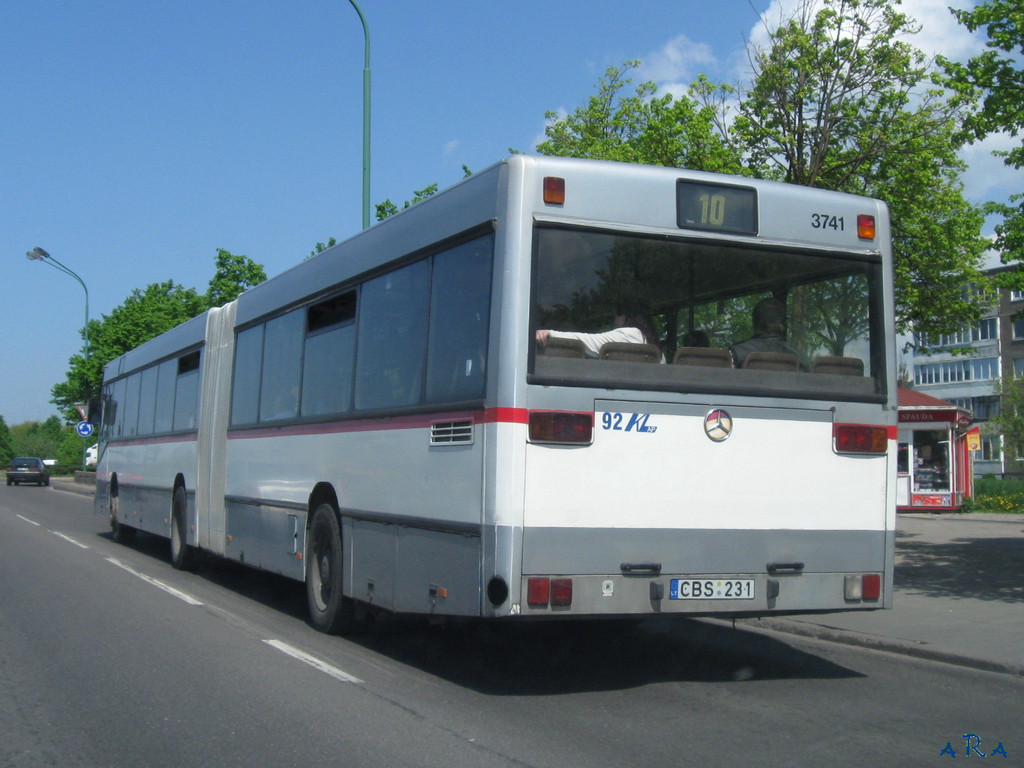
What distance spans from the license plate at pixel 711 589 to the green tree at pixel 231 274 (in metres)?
35.3

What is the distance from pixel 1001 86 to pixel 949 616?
7.39 m

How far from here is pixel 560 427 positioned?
22.5ft

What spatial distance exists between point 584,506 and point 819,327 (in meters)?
2.10

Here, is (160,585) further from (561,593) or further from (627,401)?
(627,401)

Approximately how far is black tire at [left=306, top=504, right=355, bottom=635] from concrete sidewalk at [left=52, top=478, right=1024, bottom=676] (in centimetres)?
376

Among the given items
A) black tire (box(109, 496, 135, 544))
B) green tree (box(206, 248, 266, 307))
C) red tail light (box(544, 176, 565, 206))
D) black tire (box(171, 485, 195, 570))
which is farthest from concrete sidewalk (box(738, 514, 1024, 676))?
green tree (box(206, 248, 266, 307))

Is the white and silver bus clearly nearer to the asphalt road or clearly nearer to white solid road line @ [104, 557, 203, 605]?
the asphalt road

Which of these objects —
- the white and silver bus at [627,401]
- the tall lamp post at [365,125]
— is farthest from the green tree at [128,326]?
the white and silver bus at [627,401]

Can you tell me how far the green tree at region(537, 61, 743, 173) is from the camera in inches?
864

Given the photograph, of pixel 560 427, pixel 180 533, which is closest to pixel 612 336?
pixel 560 427

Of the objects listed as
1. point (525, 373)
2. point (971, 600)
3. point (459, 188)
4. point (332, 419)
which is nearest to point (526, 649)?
point (332, 419)

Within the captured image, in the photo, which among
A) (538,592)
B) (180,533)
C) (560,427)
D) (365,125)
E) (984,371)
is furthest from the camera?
(984,371)

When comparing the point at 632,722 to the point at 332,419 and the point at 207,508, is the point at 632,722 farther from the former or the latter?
the point at 207,508

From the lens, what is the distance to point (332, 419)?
378 inches
